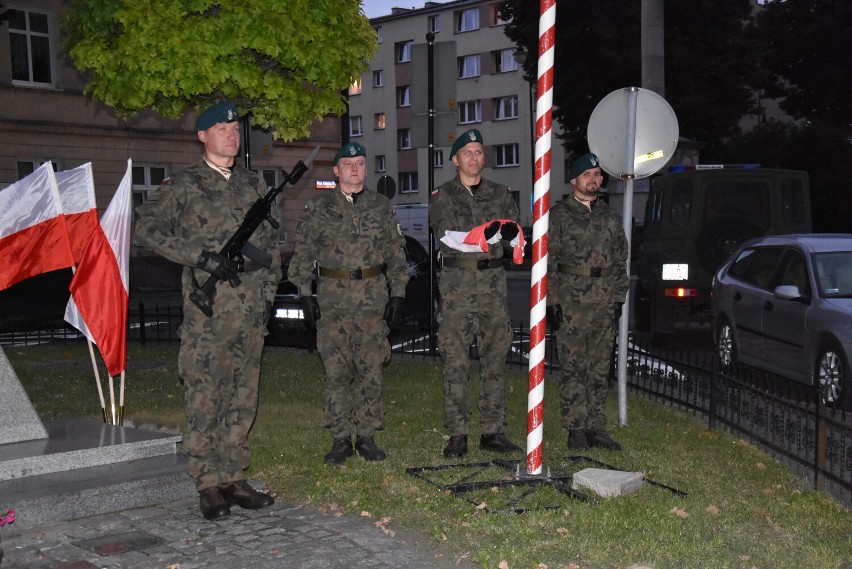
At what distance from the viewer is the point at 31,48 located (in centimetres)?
2688

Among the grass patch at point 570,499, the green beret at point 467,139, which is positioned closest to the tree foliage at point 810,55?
the grass patch at point 570,499

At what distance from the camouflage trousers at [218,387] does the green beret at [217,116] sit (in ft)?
3.40

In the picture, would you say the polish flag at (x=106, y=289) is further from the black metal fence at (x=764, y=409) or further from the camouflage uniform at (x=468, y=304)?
the black metal fence at (x=764, y=409)

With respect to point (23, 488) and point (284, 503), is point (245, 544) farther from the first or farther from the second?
point (23, 488)

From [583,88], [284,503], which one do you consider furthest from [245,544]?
[583,88]

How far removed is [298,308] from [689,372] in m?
6.13

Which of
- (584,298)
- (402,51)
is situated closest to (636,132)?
(584,298)

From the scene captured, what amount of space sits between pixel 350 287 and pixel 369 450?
1137 millimetres

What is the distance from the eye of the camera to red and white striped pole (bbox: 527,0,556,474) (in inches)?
255

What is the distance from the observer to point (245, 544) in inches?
213

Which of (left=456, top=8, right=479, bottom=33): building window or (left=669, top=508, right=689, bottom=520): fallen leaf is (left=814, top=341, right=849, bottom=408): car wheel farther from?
(left=456, top=8, right=479, bottom=33): building window

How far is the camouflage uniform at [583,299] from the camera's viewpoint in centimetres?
770

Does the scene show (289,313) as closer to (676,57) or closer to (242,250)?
(242,250)

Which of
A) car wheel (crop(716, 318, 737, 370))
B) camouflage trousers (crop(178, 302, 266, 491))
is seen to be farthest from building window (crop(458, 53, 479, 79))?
camouflage trousers (crop(178, 302, 266, 491))
